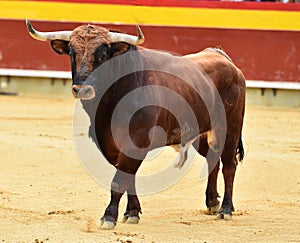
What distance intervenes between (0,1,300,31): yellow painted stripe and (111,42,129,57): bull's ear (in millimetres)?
5851

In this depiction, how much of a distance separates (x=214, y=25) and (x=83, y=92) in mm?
6196

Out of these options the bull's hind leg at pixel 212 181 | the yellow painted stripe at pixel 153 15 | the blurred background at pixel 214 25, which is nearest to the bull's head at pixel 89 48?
the bull's hind leg at pixel 212 181

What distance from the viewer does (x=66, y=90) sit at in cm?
1053

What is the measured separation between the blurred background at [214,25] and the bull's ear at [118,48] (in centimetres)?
566

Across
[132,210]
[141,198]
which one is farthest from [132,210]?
[141,198]

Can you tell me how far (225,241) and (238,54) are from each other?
632cm

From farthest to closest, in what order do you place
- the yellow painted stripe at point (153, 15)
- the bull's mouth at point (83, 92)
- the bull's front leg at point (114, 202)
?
the yellow painted stripe at point (153, 15)
the bull's front leg at point (114, 202)
the bull's mouth at point (83, 92)

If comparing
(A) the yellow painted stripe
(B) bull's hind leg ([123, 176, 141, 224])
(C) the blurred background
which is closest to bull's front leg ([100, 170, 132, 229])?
(B) bull's hind leg ([123, 176, 141, 224])

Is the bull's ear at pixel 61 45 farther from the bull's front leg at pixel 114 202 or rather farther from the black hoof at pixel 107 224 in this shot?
the black hoof at pixel 107 224

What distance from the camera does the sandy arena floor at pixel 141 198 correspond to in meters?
4.15

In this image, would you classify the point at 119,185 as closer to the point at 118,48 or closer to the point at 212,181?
the point at 118,48

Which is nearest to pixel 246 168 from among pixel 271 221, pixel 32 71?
pixel 271 221

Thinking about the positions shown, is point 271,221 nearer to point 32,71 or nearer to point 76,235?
point 76,235

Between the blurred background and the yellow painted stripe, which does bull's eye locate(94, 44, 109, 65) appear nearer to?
the blurred background
